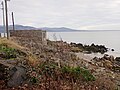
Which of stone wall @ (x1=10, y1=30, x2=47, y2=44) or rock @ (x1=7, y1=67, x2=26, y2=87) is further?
stone wall @ (x1=10, y1=30, x2=47, y2=44)

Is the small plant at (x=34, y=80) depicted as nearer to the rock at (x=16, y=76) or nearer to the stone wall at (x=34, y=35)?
the rock at (x=16, y=76)

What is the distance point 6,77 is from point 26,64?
1.31m

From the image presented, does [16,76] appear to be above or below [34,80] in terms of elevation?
above

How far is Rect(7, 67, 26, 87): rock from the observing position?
8954 millimetres

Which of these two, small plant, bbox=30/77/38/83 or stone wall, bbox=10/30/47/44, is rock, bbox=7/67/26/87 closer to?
small plant, bbox=30/77/38/83

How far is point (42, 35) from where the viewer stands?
112 feet

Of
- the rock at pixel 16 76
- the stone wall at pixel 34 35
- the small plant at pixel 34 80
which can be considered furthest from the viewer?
the stone wall at pixel 34 35

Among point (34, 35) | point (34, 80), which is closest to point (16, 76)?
point (34, 80)

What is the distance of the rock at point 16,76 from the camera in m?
8.95

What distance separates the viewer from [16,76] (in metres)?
9.11

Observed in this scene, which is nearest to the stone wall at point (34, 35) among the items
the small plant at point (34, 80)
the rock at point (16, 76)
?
the rock at point (16, 76)

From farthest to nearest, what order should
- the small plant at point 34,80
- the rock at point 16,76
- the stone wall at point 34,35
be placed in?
the stone wall at point 34,35 < the small plant at point 34,80 < the rock at point 16,76

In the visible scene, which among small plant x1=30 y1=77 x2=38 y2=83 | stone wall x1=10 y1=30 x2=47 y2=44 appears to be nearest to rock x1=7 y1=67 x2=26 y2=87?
small plant x1=30 y1=77 x2=38 y2=83

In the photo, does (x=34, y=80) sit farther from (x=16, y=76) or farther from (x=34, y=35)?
(x=34, y=35)
